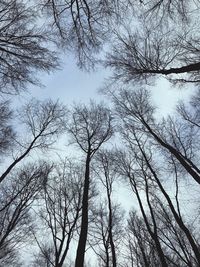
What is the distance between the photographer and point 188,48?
10.1 meters

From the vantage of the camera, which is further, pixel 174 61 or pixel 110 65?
pixel 110 65

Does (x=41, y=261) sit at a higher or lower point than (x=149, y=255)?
higher

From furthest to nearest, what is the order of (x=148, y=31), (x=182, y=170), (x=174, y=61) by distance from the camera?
(x=182, y=170) < (x=174, y=61) < (x=148, y=31)

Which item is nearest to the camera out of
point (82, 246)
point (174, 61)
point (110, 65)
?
point (82, 246)

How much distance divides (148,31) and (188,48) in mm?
1899

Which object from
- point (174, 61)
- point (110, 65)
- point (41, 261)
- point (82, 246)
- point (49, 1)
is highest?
point (41, 261)

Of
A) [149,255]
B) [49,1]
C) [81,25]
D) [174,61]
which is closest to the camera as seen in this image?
[49,1]

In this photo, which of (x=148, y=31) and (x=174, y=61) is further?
(x=174, y=61)

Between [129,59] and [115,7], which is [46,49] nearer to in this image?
[115,7]

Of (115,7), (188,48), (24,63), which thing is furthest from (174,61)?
(24,63)

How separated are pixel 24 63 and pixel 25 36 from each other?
0.83 m

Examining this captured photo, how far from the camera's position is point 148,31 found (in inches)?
376

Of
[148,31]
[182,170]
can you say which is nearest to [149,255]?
[182,170]

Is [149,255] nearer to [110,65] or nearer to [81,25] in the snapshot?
[110,65]
